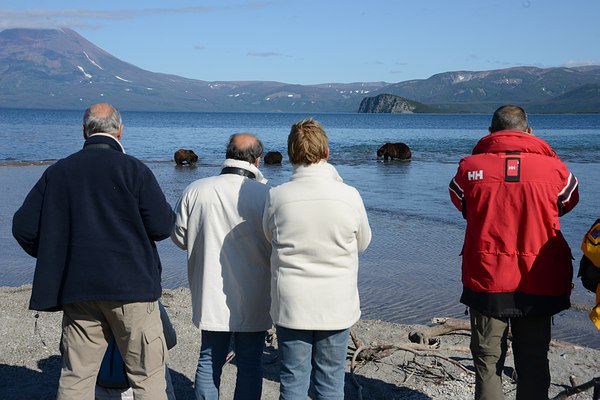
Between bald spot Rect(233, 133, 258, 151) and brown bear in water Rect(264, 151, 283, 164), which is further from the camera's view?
brown bear in water Rect(264, 151, 283, 164)

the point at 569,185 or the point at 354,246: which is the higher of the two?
the point at 569,185

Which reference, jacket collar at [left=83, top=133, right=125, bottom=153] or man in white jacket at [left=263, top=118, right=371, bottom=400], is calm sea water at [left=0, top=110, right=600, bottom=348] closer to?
man in white jacket at [left=263, top=118, right=371, bottom=400]

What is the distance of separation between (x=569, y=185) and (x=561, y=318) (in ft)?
12.0

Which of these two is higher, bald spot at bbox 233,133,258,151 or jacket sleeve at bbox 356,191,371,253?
bald spot at bbox 233,133,258,151

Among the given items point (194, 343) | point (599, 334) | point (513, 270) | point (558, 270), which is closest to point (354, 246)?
point (513, 270)

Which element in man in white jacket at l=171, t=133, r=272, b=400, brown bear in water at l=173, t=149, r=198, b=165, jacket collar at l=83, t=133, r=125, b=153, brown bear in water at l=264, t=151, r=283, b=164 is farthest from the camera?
brown bear in water at l=173, t=149, r=198, b=165

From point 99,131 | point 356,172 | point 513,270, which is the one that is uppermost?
point 99,131

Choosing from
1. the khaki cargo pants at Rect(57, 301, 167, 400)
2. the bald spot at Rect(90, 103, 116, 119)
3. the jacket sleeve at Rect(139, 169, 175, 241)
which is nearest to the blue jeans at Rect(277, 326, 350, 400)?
the khaki cargo pants at Rect(57, 301, 167, 400)

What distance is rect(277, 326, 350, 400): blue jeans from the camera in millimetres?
3578

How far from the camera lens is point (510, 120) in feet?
12.8

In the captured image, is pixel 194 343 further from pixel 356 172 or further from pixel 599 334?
pixel 356 172

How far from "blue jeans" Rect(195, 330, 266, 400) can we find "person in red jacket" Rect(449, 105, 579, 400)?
117 cm

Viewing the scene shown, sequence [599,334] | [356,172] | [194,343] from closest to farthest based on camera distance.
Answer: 1. [194,343]
2. [599,334]
3. [356,172]

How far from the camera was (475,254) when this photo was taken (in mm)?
3859
